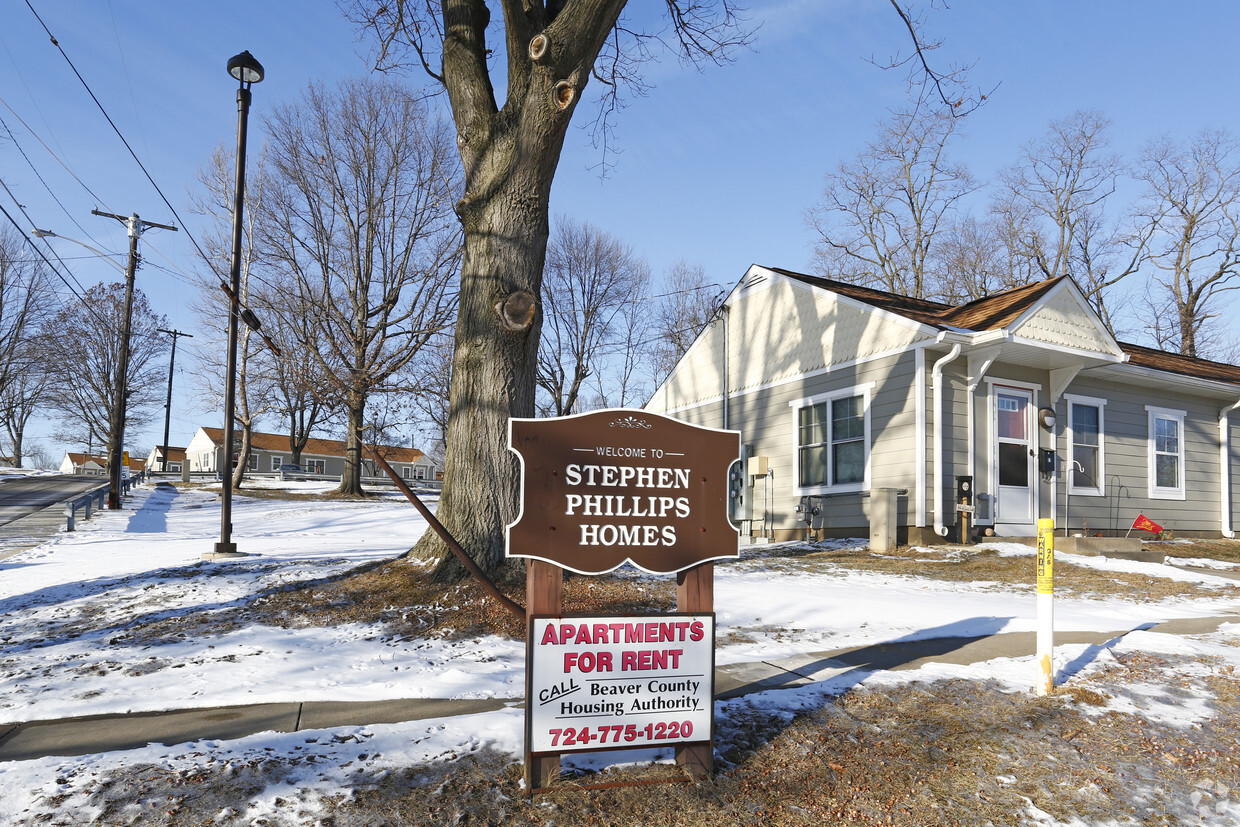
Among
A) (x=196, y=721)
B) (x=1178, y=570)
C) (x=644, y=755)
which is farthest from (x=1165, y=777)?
(x=1178, y=570)

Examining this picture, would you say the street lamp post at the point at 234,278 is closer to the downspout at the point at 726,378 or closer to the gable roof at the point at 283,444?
the downspout at the point at 726,378

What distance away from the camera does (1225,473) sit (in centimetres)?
1695

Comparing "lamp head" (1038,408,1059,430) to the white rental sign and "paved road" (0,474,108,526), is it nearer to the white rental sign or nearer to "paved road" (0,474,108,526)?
the white rental sign

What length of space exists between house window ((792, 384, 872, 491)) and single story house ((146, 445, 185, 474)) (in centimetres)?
6653

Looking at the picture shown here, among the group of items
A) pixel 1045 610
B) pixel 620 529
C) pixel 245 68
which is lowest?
pixel 1045 610

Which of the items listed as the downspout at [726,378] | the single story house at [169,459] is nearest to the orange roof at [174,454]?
the single story house at [169,459]

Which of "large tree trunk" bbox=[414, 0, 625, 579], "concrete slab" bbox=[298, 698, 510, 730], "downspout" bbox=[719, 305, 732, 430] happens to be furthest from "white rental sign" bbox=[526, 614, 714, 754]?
"downspout" bbox=[719, 305, 732, 430]

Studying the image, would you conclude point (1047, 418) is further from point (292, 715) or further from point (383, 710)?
point (292, 715)

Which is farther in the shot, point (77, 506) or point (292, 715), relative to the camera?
point (77, 506)

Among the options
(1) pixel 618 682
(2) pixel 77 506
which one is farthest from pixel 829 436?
(2) pixel 77 506

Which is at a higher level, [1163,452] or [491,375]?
[491,375]

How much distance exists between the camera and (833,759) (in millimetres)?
3740

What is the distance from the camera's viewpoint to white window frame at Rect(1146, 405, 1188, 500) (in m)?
15.7

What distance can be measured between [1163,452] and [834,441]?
756 centimetres
